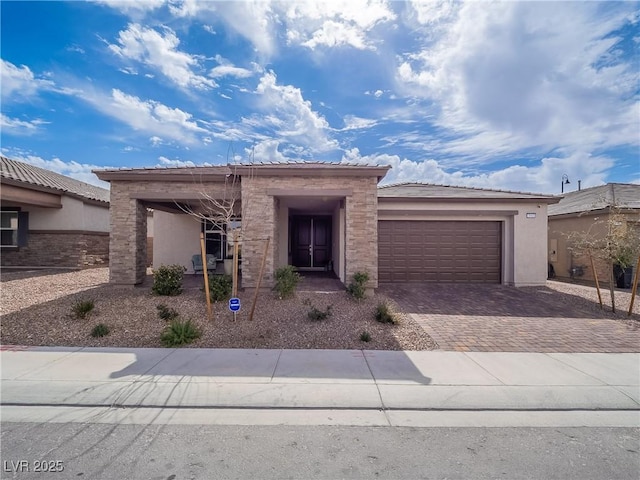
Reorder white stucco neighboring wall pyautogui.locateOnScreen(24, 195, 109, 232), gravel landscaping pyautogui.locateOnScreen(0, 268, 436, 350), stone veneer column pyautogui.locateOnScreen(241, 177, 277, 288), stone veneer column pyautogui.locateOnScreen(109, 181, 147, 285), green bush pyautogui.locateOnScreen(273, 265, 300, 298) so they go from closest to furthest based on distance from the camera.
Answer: gravel landscaping pyautogui.locateOnScreen(0, 268, 436, 350) → green bush pyautogui.locateOnScreen(273, 265, 300, 298) → stone veneer column pyautogui.locateOnScreen(241, 177, 277, 288) → stone veneer column pyautogui.locateOnScreen(109, 181, 147, 285) → white stucco neighboring wall pyautogui.locateOnScreen(24, 195, 109, 232)

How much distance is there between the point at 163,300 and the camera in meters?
8.09

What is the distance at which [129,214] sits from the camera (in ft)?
31.8

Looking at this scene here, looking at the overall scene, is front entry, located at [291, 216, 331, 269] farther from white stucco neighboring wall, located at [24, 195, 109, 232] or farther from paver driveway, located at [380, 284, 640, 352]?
white stucco neighboring wall, located at [24, 195, 109, 232]

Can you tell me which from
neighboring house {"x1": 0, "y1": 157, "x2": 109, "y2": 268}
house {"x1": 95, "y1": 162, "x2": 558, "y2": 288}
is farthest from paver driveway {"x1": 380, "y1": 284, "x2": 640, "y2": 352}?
neighboring house {"x1": 0, "y1": 157, "x2": 109, "y2": 268}

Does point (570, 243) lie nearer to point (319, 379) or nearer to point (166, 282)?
point (319, 379)

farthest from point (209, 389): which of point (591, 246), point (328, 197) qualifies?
point (591, 246)

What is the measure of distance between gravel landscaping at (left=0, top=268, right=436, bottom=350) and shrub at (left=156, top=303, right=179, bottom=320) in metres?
0.13

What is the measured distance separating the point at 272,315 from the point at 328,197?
4.05 m

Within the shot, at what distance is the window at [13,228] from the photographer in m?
13.8

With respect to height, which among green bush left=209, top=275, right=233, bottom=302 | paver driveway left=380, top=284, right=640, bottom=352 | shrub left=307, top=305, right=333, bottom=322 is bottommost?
paver driveway left=380, top=284, right=640, bottom=352

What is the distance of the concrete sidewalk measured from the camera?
13.4ft

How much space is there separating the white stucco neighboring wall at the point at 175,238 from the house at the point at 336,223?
43mm

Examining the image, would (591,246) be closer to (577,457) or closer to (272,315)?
(577,457)

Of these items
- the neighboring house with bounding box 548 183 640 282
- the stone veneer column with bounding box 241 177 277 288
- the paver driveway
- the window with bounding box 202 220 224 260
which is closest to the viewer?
the paver driveway
